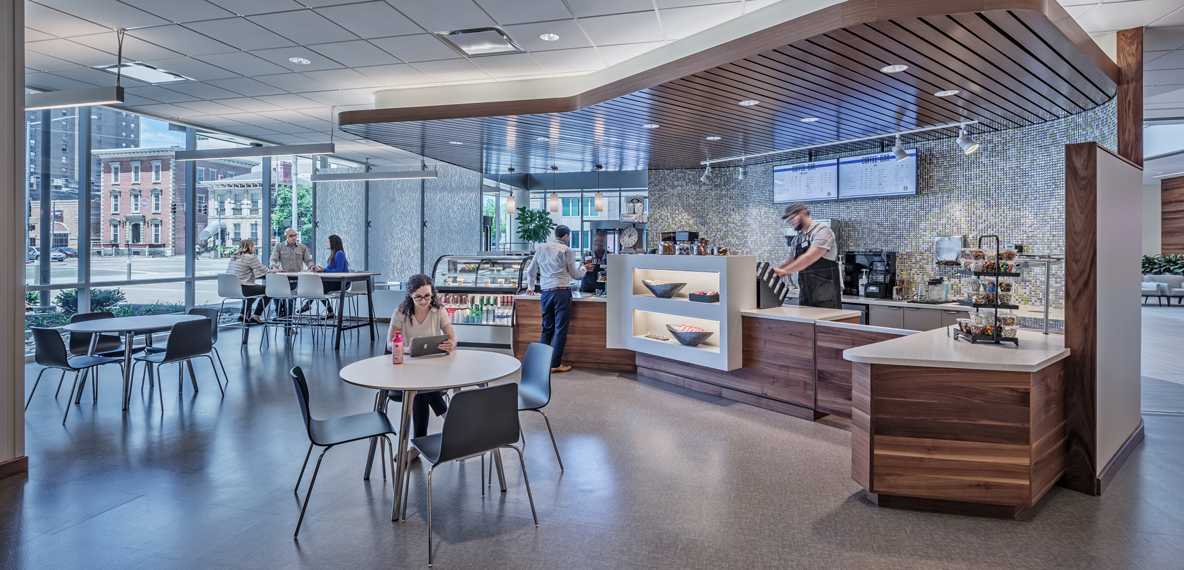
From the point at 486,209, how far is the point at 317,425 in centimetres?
961

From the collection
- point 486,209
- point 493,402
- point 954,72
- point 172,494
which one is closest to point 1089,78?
point 954,72

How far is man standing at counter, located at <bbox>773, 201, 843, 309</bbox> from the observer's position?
5223 mm

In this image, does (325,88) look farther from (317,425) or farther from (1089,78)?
(1089,78)

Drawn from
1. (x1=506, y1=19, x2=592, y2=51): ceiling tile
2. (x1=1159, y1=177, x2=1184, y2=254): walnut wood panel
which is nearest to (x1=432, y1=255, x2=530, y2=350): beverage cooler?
(x1=506, y1=19, x2=592, y2=51): ceiling tile

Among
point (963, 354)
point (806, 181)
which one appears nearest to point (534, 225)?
point (806, 181)

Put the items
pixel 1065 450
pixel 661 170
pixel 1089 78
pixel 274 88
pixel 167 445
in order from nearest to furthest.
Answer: pixel 1065 450
pixel 167 445
pixel 1089 78
pixel 274 88
pixel 661 170

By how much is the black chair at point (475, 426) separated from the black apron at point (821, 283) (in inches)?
139

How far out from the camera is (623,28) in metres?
4.97

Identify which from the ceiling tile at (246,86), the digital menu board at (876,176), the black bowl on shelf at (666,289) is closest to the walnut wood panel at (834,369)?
the black bowl on shelf at (666,289)

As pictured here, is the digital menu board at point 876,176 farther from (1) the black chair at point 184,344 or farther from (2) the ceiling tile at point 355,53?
(1) the black chair at point 184,344

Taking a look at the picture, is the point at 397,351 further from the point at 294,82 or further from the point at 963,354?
the point at 294,82

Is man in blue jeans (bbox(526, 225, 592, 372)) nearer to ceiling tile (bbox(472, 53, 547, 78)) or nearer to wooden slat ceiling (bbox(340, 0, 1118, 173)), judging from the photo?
wooden slat ceiling (bbox(340, 0, 1118, 173))

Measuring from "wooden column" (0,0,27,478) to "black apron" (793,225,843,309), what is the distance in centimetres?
565

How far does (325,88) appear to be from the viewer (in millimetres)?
6855
